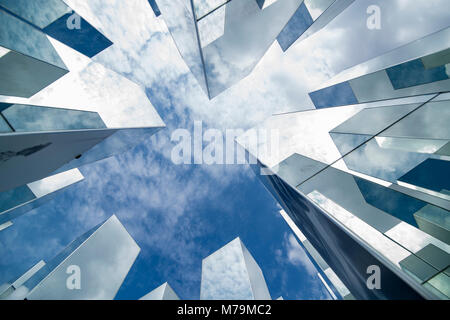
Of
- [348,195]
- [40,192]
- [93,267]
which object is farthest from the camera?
[93,267]

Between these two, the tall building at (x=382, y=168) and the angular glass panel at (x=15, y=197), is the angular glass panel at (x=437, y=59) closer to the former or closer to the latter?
the tall building at (x=382, y=168)

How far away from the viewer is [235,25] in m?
6.53

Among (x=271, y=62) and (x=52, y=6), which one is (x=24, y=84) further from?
(x=271, y=62)

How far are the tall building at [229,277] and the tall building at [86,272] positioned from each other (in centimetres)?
500

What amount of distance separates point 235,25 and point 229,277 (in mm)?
13568

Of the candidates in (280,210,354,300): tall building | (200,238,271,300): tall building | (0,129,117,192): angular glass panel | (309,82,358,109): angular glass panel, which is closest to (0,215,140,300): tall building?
(0,129,117,192): angular glass panel

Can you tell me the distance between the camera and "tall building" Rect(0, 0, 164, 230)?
3.56 meters

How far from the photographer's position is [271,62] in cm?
966

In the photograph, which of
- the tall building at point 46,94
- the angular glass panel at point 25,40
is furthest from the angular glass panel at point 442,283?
the angular glass panel at point 25,40

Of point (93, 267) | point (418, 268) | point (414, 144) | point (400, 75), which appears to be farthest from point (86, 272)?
point (400, 75)

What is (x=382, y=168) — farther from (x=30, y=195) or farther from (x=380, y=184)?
(x=30, y=195)

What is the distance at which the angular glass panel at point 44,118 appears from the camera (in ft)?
10.9
